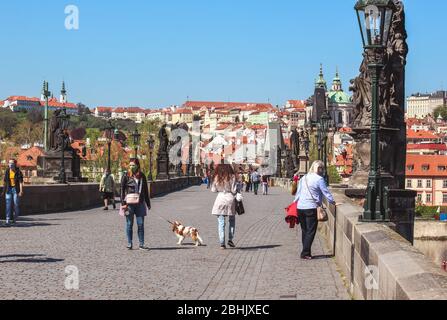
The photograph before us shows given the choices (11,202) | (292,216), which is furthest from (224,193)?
(11,202)

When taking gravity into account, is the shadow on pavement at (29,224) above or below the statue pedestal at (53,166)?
below

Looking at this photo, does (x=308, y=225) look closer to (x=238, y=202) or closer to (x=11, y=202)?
(x=238, y=202)

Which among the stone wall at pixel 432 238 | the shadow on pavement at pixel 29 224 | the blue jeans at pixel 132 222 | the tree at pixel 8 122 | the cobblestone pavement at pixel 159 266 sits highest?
the tree at pixel 8 122

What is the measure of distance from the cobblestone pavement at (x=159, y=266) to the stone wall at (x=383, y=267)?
0.53m

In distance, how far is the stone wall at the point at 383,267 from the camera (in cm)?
480

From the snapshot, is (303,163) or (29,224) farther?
(303,163)

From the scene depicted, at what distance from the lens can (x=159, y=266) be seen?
11531mm

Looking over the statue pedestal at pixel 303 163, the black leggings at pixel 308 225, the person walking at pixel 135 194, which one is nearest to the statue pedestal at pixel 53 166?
the person walking at pixel 135 194

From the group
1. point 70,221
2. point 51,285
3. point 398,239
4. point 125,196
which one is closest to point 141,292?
point 51,285

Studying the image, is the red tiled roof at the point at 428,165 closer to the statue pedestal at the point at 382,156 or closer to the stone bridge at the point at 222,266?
the statue pedestal at the point at 382,156

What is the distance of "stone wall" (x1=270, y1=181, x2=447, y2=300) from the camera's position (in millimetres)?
4797

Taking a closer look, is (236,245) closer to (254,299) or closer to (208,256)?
(208,256)

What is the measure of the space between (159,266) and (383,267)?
6.03m

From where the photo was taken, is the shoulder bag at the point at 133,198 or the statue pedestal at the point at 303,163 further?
the statue pedestal at the point at 303,163
